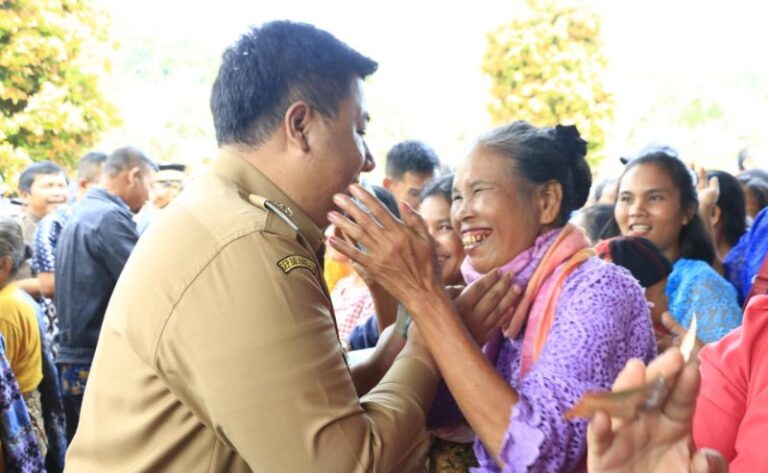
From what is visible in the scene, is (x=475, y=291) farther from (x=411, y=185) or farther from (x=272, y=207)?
(x=411, y=185)

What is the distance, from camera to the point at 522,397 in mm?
1667

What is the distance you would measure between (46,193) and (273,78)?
5.60m

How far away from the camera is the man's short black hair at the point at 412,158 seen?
537 cm

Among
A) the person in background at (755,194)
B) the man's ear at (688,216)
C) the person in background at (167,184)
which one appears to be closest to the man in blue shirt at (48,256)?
the person in background at (167,184)

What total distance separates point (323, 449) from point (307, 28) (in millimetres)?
894

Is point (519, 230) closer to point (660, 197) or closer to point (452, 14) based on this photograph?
point (660, 197)

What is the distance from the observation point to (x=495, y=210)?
2.14 m

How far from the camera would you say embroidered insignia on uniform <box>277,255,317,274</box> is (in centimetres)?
136

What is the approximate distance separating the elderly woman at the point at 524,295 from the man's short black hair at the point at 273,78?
0.24m

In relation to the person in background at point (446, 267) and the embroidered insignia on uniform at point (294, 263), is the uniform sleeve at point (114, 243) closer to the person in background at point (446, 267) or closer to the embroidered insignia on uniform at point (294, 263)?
the person in background at point (446, 267)

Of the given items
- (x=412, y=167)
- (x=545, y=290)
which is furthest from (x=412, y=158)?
(x=545, y=290)

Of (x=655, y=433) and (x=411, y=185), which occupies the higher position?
(x=655, y=433)

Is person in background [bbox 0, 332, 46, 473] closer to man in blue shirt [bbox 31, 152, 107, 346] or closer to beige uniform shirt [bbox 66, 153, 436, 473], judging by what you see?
beige uniform shirt [bbox 66, 153, 436, 473]

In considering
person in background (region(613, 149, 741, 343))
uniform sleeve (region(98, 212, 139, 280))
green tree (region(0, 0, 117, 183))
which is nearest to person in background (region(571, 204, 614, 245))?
person in background (region(613, 149, 741, 343))
